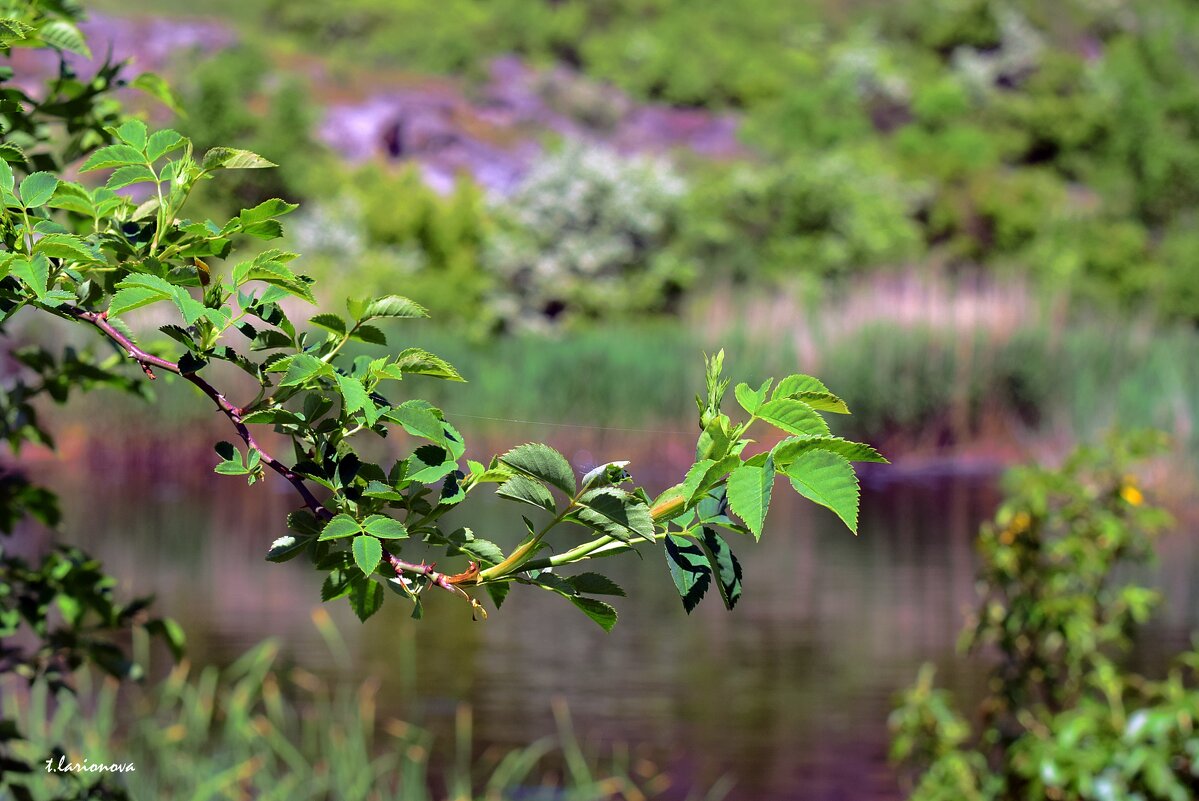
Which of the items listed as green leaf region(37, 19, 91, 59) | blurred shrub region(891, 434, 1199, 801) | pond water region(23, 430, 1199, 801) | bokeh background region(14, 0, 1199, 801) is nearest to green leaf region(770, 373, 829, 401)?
bokeh background region(14, 0, 1199, 801)

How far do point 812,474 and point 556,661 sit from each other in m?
5.07

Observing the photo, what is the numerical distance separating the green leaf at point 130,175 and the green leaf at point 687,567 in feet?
1.24

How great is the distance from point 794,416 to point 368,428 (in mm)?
248

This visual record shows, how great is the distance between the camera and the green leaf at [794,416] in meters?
0.82

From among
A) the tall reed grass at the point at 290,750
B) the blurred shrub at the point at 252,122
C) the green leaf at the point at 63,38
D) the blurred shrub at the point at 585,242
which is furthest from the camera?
the blurred shrub at the point at 252,122

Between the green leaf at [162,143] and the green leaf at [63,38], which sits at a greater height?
the green leaf at [162,143]

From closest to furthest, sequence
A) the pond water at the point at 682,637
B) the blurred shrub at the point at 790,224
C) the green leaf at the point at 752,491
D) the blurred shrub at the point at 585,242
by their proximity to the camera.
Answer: the green leaf at the point at 752,491
the pond water at the point at 682,637
the blurred shrub at the point at 585,242
the blurred shrub at the point at 790,224

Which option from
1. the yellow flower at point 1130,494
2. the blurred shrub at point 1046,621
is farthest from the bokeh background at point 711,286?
the yellow flower at point 1130,494

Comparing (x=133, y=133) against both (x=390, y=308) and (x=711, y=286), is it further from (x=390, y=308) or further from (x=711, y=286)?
(x=711, y=286)

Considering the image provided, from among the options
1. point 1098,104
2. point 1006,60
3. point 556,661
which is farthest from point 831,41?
point 556,661

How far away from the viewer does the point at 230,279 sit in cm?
92

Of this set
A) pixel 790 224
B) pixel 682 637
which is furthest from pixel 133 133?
pixel 790 224

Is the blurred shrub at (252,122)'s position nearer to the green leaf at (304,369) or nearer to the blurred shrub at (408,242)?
the blurred shrub at (408,242)

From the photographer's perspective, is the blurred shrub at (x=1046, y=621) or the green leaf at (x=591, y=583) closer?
the green leaf at (x=591, y=583)
